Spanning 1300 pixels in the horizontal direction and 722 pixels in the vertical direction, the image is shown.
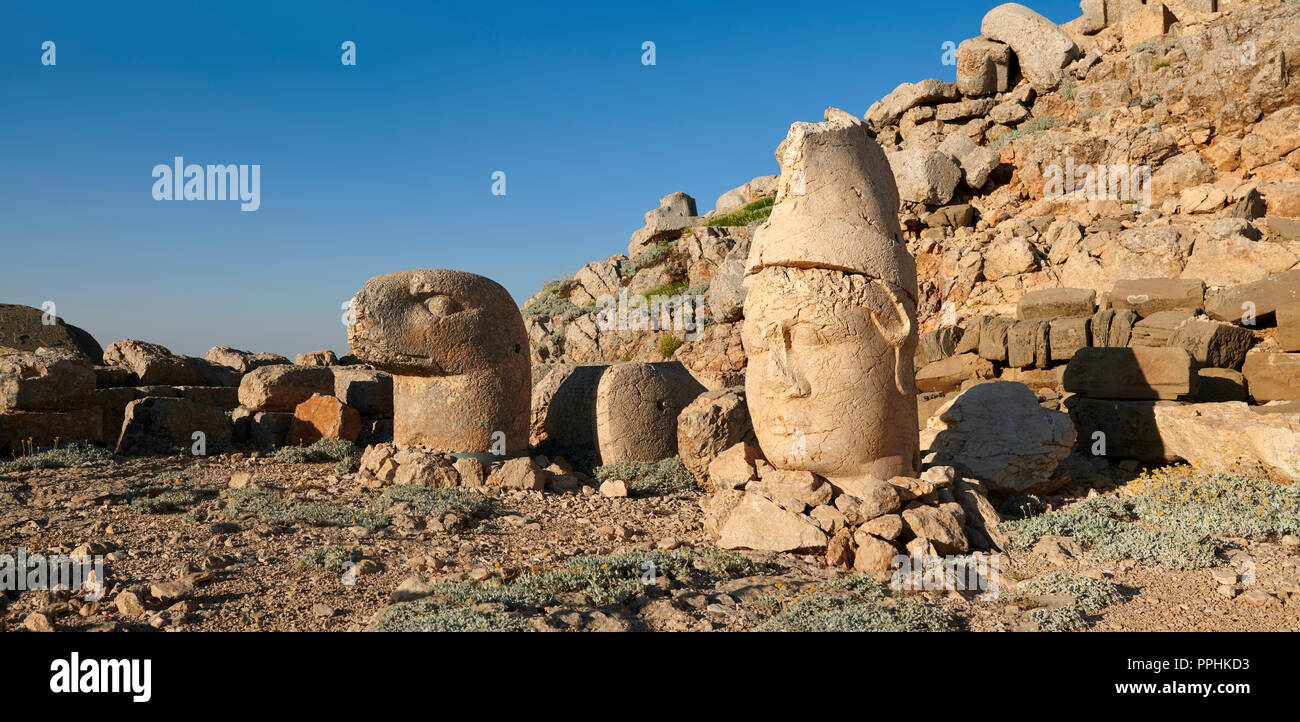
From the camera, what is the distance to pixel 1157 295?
478 inches

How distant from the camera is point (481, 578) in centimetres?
463

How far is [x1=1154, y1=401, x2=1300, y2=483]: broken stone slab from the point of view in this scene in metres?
6.39

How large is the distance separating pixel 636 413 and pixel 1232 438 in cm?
565

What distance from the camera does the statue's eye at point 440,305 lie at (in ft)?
25.3

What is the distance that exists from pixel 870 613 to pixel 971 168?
19196mm

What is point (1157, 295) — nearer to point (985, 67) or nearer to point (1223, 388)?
point (1223, 388)

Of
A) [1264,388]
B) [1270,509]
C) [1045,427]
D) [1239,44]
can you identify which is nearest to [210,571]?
[1045,427]

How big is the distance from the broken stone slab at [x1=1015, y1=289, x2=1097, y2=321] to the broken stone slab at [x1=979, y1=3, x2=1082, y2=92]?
1300 cm

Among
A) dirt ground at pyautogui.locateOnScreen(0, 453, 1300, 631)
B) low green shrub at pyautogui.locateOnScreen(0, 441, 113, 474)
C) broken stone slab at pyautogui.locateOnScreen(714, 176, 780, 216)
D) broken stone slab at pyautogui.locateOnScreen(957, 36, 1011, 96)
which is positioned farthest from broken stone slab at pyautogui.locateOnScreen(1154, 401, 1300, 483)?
broken stone slab at pyautogui.locateOnScreen(714, 176, 780, 216)

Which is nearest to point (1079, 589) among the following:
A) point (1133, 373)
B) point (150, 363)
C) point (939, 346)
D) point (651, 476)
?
point (651, 476)

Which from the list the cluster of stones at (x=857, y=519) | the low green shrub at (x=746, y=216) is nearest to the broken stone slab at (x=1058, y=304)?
the cluster of stones at (x=857, y=519)

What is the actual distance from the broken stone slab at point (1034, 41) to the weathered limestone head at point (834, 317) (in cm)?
2143

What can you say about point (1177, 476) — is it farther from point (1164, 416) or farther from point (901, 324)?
point (901, 324)
